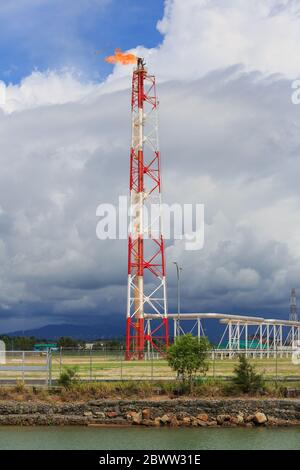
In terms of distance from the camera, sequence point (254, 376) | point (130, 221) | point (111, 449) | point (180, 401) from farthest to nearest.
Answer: point (130, 221) < point (254, 376) < point (180, 401) < point (111, 449)

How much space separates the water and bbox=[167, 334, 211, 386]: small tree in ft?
23.2

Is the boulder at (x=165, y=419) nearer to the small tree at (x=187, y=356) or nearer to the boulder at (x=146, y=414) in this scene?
the boulder at (x=146, y=414)

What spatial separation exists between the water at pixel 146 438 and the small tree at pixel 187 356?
707cm

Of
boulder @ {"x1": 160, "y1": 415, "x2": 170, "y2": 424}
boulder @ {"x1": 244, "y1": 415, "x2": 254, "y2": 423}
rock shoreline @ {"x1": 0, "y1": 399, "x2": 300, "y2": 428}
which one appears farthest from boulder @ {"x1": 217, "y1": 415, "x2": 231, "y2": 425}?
boulder @ {"x1": 160, "y1": 415, "x2": 170, "y2": 424}

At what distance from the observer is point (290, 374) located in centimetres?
5469

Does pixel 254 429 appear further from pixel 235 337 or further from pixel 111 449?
pixel 235 337

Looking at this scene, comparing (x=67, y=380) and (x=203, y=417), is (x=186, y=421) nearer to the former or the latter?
(x=203, y=417)

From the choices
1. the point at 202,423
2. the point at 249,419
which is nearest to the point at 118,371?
the point at 202,423

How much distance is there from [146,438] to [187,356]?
36.0 feet

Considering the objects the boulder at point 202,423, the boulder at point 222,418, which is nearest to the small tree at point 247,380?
the boulder at point 222,418

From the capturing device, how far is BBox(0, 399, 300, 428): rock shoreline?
1601 inches

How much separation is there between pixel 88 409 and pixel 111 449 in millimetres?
9964

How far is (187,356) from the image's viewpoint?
1826 inches

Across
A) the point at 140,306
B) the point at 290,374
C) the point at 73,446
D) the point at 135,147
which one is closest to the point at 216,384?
the point at 290,374
